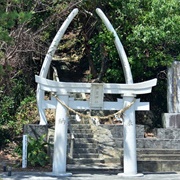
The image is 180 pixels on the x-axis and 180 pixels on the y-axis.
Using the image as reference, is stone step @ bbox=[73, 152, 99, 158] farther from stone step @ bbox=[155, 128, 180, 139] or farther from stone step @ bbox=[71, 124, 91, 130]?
stone step @ bbox=[155, 128, 180, 139]

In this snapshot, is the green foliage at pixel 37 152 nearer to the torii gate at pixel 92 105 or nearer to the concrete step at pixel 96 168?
the concrete step at pixel 96 168

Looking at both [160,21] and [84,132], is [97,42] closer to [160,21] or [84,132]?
[160,21]

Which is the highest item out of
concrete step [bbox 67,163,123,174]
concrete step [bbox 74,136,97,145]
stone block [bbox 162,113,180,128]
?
stone block [bbox 162,113,180,128]

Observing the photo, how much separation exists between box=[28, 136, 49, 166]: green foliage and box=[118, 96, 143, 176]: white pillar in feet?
8.76

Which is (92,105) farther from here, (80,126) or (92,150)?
(80,126)

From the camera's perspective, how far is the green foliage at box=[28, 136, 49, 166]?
49.5 feet

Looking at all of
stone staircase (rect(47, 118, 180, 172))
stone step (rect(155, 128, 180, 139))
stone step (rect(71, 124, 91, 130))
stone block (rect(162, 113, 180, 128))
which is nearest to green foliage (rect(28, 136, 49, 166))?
stone staircase (rect(47, 118, 180, 172))

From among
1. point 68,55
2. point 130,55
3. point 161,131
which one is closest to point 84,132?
point 161,131

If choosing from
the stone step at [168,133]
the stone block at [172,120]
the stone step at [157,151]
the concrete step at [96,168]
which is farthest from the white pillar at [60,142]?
the stone block at [172,120]

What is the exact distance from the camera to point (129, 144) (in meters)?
14.1

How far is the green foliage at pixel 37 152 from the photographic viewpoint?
49.5 feet

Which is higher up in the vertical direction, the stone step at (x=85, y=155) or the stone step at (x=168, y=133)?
the stone step at (x=168, y=133)

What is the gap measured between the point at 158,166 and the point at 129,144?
144cm

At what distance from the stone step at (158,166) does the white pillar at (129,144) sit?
77 centimetres
